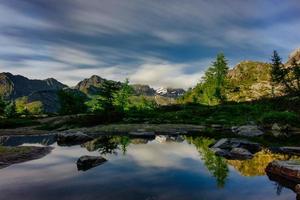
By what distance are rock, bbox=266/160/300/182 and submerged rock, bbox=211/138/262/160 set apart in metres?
4.81

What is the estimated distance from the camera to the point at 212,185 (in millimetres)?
15547

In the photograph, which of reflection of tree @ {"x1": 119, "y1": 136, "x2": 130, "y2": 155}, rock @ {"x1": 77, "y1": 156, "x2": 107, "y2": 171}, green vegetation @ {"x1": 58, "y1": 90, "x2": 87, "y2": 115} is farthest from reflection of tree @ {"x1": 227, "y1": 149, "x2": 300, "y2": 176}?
green vegetation @ {"x1": 58, "y1": 90, "x2": 87, "y2": 115}

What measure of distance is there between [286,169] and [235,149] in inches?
334

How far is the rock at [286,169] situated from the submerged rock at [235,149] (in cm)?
481

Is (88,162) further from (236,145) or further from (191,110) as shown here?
(191,110)

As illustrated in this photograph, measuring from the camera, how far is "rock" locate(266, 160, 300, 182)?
52.0 ft

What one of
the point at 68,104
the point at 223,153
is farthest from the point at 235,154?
the point at 68,104

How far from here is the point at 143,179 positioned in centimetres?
1667

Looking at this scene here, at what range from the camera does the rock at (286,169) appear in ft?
52.0

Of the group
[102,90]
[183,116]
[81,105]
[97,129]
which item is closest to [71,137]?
[97,129]

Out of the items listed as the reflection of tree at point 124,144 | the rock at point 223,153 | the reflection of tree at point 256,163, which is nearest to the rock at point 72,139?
the reflection of tree at point 124,144

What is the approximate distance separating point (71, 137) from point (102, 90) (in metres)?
54.2

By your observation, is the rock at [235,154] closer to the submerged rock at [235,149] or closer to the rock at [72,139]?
the submerged rock at [235,149]

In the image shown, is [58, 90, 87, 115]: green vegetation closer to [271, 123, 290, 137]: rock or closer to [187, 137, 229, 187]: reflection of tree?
[271, 123, 290, 137]: rock
